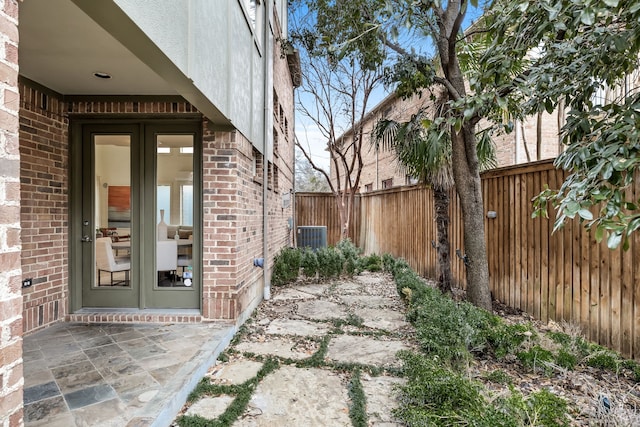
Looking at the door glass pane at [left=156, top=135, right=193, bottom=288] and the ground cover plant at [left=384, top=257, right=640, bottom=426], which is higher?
the door glass pane at [left=156, top=135, right=193, bottom=288]

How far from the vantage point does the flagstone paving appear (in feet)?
7.61

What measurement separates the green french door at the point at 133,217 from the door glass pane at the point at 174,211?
1cm

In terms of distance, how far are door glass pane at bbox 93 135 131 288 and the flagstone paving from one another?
5.32ft

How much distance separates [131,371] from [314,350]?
5.32ft

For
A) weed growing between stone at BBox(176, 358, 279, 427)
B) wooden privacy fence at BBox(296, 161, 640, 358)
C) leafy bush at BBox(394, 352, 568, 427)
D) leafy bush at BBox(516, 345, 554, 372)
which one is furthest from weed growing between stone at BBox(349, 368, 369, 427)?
wooden privacy fence at BBox(296, 161, 640, 358)

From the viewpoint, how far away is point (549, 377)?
2.74 m

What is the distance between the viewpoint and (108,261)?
12.5 ft

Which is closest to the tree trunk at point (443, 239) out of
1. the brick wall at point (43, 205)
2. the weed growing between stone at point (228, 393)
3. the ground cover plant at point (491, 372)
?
the ground cover plant at point (491, 372)

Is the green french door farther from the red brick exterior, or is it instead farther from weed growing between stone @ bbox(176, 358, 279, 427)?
→ weed growing between stone @ bbox(176, 358, 279, 427)

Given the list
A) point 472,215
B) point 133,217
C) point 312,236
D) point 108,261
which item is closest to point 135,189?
point 133,217

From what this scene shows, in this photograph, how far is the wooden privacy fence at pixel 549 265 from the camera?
3109 millimetres

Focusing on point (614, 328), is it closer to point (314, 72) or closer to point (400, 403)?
point (400, 403)

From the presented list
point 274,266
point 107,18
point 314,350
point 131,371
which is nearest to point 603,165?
point 107,18

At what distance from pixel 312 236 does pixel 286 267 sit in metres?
2.80
